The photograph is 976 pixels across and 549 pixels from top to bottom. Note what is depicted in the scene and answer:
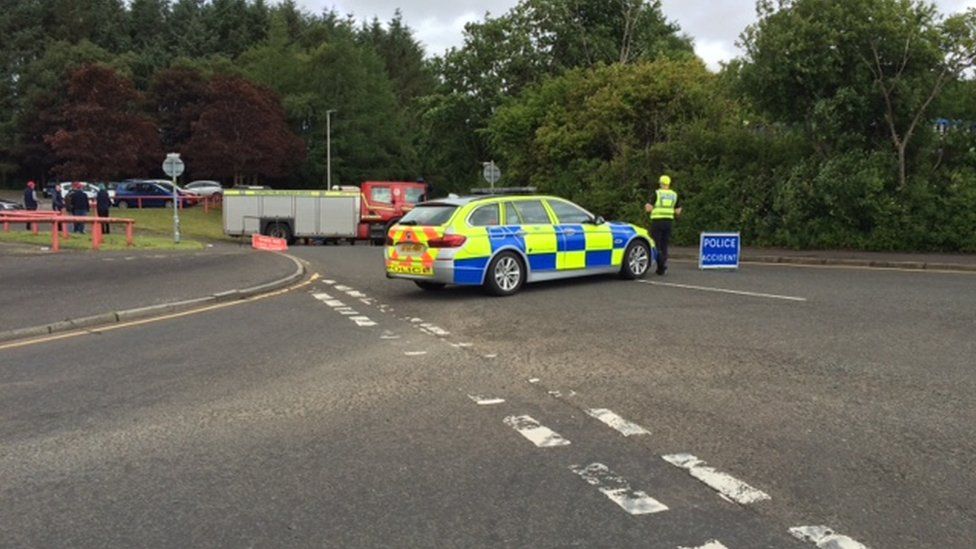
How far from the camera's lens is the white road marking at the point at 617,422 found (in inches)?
205

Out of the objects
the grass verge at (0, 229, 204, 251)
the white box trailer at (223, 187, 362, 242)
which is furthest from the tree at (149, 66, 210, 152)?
the grass verge at (0, 229, 204, 251)

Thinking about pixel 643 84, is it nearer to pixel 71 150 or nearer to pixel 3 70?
pixel 71 150

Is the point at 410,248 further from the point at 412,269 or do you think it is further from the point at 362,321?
the point at 362,321

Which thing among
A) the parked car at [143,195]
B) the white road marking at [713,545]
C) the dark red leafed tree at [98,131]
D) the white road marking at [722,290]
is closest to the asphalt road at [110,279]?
the white road marking at [722,290]

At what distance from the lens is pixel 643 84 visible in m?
27.2

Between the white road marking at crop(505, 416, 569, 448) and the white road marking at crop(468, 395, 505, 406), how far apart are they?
0.42 m

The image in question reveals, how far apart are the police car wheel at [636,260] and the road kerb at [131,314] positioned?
20.5 ft

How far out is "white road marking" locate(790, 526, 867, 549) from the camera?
11.6ft

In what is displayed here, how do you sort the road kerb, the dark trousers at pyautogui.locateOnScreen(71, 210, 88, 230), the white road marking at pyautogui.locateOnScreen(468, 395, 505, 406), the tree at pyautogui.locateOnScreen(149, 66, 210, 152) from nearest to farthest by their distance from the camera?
the white road marking at pyautogui.locateOnScreen(468, 395, 505, 406)
the road kerb
the dark trousers at pyautogui.locateOnScreen(71, 210, 88, 230)
the tree at pyautogui.locateOnScreen(149, 66, 210, 152)

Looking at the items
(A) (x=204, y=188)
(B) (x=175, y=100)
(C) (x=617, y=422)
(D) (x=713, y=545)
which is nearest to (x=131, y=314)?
(C) (x=617, y=422)

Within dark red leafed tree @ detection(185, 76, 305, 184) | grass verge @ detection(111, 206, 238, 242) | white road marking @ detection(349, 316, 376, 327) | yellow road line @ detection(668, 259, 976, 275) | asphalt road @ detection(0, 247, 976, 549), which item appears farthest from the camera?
dark red leafed tree @ detection(185, 76, 305, 184)

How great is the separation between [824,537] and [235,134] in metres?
60.9

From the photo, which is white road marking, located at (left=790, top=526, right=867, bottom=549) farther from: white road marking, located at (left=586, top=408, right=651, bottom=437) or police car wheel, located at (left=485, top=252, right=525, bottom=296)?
police car wheel, located at (left=485, top=252, right=525, bottom=296)

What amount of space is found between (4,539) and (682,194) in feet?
74.8
